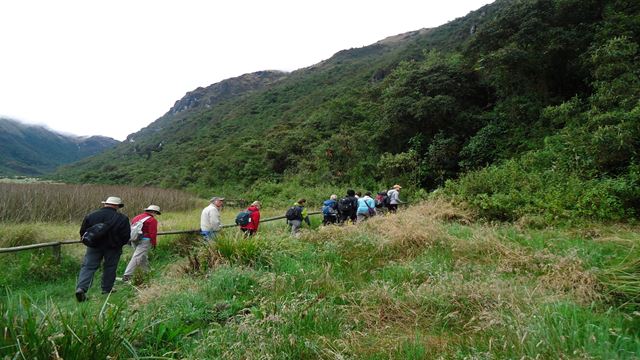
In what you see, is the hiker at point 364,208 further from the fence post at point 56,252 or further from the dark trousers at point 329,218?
the fence post at point 56,252

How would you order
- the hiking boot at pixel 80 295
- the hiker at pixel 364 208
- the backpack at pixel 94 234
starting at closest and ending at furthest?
the hiking boot at pixel 80 295 → the backpack at pixel 94 234 → the hiker at pixel 364 208

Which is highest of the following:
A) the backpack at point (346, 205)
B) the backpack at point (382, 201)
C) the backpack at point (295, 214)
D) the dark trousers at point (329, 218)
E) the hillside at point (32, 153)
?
the hillside at point (32, 153)

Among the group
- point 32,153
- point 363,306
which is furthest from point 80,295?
point 32,153

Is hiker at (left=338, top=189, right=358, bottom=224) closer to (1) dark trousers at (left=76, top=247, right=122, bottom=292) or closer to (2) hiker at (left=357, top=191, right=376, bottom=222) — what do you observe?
(2) hiker at (left=357, top=191, right=376, bottom=222)

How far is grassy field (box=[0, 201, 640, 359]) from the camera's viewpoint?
2.18 meters

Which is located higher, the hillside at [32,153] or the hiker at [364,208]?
the hillside at [32,153]

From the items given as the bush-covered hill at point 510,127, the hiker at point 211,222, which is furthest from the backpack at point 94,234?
the bush-covered hill at point 510,127

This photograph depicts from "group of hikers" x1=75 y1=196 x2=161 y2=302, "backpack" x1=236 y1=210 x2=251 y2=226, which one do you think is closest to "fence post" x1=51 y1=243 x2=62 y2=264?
"group of hikers" x1=75 y1=196 x2=161 y2=302

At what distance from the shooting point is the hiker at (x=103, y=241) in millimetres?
5445

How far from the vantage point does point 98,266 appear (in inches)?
221

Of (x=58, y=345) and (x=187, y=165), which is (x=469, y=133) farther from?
(x=187, y=165)

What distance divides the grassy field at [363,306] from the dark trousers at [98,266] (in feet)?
1.62

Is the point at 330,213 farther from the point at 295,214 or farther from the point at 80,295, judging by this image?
the point at 80,295

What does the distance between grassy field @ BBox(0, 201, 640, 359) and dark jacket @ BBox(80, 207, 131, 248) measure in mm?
796
